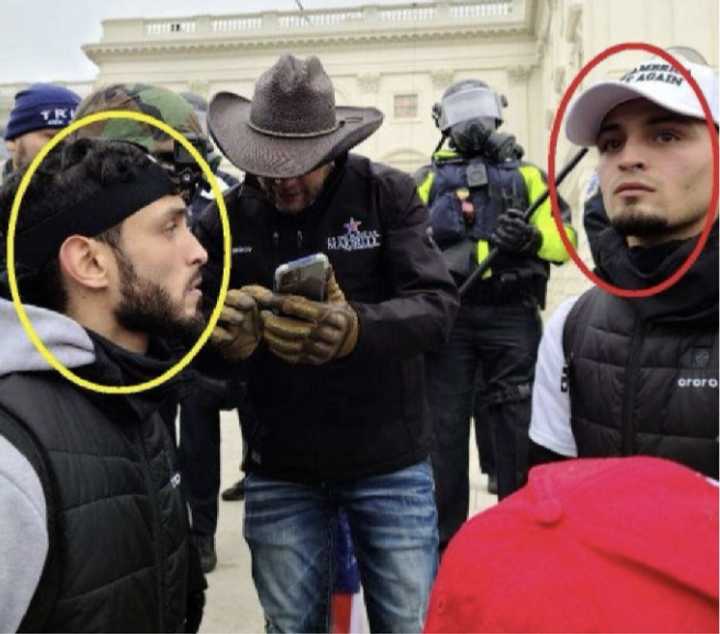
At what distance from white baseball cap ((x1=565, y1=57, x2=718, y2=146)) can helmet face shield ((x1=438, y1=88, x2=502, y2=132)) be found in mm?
2442

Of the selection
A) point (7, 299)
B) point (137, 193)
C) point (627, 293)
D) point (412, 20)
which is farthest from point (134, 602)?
point (412, 20)

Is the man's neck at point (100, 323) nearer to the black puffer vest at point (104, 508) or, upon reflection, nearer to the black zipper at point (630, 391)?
the black puffer vest at point (104, 508)

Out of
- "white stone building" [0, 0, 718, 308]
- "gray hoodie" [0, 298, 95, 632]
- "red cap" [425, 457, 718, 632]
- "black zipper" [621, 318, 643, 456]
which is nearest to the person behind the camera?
"red cap" [425, 457, 718, 632]

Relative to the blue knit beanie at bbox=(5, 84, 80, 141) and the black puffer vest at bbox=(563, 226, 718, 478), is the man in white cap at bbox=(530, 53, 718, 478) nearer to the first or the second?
the black puffer vest at bbox=(563, 226, 718, 478)

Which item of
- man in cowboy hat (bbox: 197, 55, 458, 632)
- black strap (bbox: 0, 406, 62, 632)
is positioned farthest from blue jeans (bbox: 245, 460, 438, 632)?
black strap (bbox: 0, 406, 62, 632)

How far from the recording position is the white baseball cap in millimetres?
1469

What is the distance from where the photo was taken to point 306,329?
1.77 m

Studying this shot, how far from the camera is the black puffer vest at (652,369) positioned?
4.91ft

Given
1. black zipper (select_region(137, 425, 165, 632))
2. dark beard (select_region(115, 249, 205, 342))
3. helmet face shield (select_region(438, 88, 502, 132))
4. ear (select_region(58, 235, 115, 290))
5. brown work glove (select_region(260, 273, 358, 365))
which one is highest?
helmet face shield (select_region(438, 88, 502, 132))

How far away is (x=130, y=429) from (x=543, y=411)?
0.87m

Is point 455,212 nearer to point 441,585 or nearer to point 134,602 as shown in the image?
point 134,602

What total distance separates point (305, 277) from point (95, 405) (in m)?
0.55

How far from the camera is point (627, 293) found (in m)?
1.57

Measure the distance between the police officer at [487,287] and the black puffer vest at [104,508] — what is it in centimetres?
212
